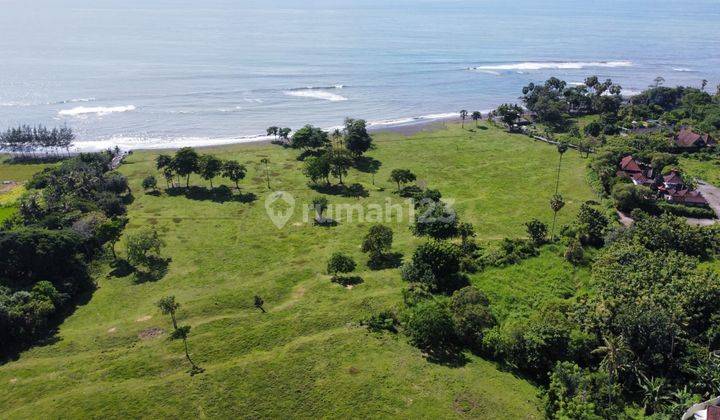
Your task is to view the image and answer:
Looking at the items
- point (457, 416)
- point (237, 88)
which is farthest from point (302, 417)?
point (237, 88)

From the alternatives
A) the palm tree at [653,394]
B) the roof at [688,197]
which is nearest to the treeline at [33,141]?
the palm tree at [653,394]

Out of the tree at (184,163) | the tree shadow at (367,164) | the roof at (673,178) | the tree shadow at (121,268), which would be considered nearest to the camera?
the tree shadow at (121,268)

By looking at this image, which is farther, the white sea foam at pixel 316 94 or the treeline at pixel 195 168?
the white sea foam at pixel 316 94

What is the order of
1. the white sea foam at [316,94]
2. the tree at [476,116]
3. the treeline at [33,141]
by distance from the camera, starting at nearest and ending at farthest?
the treeline at [33,141], the tree at [476,116], the white sea foam at [316,94]

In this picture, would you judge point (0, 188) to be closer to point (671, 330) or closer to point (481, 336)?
point (481, 336)

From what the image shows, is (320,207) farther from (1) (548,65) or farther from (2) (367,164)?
(1) (548,65)

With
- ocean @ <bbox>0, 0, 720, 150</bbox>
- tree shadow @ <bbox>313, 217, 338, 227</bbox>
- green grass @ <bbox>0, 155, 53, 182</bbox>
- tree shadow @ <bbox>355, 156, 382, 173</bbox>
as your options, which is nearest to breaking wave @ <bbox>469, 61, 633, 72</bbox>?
ocean @ <bbox>0, 0, 720, 150</bbox>

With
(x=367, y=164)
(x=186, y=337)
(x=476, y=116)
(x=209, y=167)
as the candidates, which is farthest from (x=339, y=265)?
(x=476, y=116)

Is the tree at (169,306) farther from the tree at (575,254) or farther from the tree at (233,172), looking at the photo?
the tree at (575,254)
